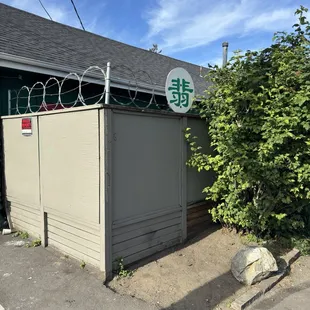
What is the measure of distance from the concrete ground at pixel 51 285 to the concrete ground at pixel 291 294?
1214 mm

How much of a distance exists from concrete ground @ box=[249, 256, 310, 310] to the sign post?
253 centimetres

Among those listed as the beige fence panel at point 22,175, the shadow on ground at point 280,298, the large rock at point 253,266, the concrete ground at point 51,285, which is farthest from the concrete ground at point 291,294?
the beige fence panel at point 22,175

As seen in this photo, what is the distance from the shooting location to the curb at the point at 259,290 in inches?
110

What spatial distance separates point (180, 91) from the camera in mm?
4082

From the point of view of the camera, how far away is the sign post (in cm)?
389

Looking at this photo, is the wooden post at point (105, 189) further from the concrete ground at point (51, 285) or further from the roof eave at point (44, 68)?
the roof eave at point (44, 68)

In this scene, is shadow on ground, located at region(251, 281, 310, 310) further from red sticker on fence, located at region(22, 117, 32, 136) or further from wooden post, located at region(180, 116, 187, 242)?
Result: red sticker on fence, located at region(22, 117, 32, 136)

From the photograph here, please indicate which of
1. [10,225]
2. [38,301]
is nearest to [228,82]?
[38,301]

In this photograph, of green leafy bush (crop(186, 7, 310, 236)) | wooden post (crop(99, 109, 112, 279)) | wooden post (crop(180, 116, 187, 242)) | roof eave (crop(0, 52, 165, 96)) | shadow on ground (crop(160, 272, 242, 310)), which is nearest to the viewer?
shadow on ground (crop(160, 272, 242, 310))

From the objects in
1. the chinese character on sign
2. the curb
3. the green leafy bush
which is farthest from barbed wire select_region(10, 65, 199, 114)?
the curb

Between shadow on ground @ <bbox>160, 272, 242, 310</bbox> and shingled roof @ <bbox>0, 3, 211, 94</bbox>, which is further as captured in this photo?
shingled roof @ <bbox>0, 3, 211, 94</bbox>

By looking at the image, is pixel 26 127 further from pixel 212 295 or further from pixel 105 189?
pixel 212 295

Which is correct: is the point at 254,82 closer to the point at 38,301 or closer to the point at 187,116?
the point at 187,116

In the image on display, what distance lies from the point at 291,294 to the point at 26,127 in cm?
405
